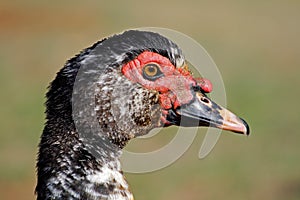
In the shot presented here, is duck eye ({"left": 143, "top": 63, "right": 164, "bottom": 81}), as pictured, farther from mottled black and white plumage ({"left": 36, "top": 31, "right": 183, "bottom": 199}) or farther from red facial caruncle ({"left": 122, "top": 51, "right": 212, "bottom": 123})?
mottled black and white plumage ({"left": 36, "top": 31, "right": 183, "bottom": 199})

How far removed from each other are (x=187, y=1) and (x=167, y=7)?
1406 mm

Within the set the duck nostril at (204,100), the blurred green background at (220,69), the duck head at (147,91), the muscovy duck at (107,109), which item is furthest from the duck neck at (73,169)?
the blurred green background at (220,69)

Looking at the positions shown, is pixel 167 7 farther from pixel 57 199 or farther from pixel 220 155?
pixel 57 199

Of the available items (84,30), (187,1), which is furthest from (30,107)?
(187,1)

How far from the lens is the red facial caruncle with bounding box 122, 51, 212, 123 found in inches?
170

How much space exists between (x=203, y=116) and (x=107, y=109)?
0.65 m

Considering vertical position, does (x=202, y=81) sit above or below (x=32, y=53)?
below

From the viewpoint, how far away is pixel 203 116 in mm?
4516

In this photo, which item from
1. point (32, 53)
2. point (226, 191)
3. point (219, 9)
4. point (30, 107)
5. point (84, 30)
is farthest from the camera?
point (219, 9)

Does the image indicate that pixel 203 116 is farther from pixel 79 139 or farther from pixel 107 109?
pixel 79 139

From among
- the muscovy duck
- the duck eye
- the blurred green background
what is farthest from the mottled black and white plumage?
the blurred green background

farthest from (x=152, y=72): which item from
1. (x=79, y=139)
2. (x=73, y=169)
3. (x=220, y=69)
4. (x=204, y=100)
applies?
(x=220, y=69)

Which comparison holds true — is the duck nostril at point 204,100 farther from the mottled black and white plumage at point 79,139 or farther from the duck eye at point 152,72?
the mottled black and white plumage at point 79,139

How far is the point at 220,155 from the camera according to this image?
12.5 m
